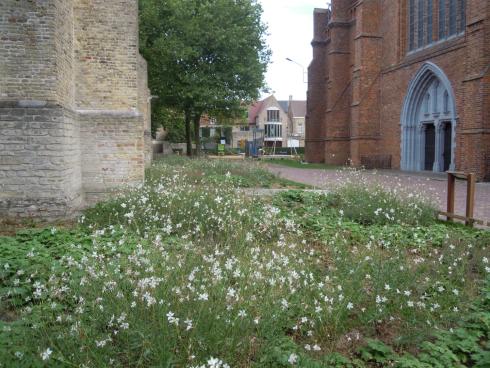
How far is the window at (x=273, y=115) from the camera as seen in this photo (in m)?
87.6

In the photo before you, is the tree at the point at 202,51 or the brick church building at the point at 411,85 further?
the tree at the point at 202,51

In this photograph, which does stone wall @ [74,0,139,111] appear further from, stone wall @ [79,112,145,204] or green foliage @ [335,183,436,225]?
green foliage @ [335,183,436,225]

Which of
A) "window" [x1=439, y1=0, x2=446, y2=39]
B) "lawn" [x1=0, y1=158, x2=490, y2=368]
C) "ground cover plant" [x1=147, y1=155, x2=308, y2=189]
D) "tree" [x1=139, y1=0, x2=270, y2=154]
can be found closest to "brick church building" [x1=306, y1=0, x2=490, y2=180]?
"window" [x1=439, y1=0, x2=446, y2=39]

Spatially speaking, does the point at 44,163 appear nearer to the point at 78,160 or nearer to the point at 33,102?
the point at 33,102

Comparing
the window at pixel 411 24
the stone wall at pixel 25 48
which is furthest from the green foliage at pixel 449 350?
the window at pixel 411 24

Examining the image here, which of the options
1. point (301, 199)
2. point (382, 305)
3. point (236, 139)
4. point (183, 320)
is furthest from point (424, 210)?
point (236, 139)

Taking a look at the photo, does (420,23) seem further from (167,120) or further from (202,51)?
(167,120)

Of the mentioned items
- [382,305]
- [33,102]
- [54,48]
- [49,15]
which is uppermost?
[49,15]

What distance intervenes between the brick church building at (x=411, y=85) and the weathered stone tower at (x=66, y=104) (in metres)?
12.4

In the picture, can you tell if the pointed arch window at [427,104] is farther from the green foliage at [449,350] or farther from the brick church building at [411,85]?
the green foliage at [449,350]

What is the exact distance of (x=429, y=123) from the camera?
81.3 ft

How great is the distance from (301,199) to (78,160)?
17.3 feet

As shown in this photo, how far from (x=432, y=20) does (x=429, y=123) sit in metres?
5.15

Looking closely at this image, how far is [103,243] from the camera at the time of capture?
5699 mm
